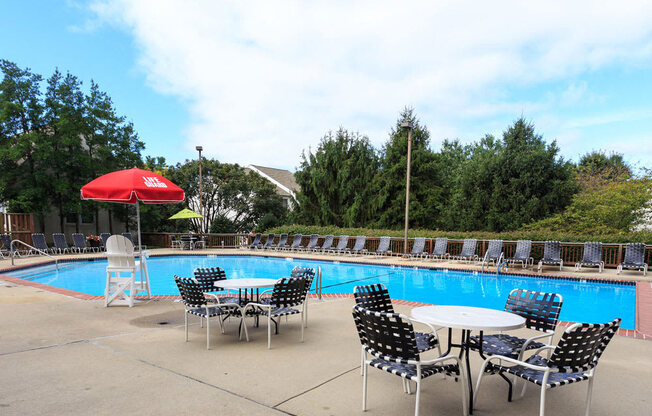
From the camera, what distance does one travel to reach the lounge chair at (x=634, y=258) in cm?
1127

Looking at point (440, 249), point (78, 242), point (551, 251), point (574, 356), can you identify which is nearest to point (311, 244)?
point (440, 249)

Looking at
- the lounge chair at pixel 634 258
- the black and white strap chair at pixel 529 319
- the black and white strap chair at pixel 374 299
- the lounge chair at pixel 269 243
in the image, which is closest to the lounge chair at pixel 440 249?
the lounge chair at pixel 634 258

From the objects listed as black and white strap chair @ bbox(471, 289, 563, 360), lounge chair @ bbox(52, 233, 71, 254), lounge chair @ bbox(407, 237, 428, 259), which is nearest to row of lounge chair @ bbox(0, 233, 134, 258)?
lounge chair @ bbox(52, 233, 71, 254)

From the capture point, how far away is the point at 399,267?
1417 centimetres

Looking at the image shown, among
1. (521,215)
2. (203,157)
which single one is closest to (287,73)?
(203,157)

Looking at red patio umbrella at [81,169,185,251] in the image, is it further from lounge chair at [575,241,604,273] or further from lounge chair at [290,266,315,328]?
lounge chair at [575,241,604,273]

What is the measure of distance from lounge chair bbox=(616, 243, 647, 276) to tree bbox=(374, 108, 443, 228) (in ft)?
43.3

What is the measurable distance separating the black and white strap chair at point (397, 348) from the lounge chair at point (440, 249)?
502 inches

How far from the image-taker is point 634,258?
456 inches

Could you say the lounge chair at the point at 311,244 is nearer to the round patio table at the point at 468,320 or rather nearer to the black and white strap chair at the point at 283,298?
the black and white strap chair at the point at 283,298

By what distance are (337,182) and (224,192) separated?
715 centimetres

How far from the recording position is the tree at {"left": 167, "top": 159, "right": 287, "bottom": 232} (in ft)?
80.7

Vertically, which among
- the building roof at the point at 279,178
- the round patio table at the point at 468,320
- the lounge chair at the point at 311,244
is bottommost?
the lounge chair at the point at 311,244

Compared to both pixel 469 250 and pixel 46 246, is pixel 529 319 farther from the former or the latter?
pixel 46 246
